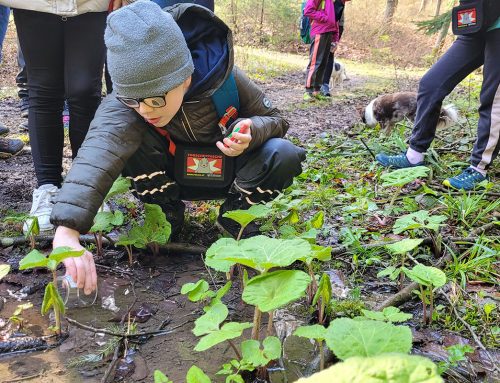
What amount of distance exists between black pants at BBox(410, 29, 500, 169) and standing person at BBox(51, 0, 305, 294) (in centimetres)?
142

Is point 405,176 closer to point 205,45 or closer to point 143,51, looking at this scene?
point 205,45

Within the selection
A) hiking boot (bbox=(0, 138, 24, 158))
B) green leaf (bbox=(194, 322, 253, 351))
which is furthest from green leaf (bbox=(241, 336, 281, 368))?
hiking boot (bbox=(0, 138, 24, 158))

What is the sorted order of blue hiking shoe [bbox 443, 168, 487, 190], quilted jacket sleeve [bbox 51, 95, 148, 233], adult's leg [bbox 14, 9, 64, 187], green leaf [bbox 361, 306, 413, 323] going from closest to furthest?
green leaf [bbox 361, 306, 413, 323]
quilted jacket sleeve [bbox 51, 95, 148, 233]
adult's leg [bbox 14, 9, 64, 187]
blue hiking shoe [bbox 443, 168, 487, 190]

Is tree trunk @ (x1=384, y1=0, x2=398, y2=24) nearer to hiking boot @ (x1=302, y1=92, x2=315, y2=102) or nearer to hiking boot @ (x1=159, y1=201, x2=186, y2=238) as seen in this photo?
hiking boot @ (x1=302, y1=92, x2=315, y2=102)

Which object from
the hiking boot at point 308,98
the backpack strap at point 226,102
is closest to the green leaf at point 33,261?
the backpack strap at point 226,102

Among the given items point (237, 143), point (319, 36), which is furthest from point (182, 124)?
point (319, 36)

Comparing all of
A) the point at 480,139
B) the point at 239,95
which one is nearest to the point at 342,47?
the point at 480,139

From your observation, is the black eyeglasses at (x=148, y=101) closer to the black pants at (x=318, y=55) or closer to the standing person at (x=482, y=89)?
the standing person at (x=482, y=89)

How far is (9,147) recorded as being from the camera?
11.8ft

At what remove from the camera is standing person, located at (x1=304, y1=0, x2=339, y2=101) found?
6730mm

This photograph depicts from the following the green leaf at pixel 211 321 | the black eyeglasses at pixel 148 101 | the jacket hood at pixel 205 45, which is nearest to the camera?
the green leaf at pixel 211 321

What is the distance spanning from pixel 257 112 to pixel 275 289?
115 cm

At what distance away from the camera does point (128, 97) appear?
172 cm

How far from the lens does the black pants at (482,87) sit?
9.29 feet
